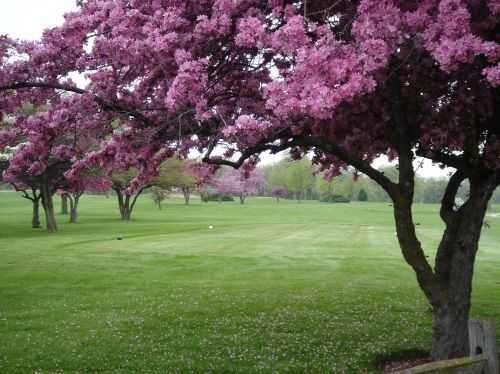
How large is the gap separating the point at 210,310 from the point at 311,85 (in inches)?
381

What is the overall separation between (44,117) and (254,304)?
28.0ft

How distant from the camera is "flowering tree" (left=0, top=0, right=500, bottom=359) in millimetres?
7383

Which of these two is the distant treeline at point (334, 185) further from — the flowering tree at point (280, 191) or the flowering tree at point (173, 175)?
the flowering tree at point (173, 175)

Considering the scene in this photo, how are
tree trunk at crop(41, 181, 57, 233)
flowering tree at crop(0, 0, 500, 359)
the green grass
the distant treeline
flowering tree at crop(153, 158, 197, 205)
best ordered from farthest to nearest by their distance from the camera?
the distant treeline < flowering tree at crop(153, 158, 197, 205) < tree trunk at crop(41, 181, 57, 233) < the green grass < flowering tree at crop(0, 0, 500, 359)

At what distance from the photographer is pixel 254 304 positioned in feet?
52.9

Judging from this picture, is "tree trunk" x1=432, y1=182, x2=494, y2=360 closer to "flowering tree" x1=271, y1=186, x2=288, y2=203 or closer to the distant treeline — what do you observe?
the distant treeline

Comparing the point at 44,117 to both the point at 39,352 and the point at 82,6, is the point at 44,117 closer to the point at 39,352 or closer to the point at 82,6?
the point at 82,6

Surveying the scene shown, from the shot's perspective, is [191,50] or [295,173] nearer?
[191,50]

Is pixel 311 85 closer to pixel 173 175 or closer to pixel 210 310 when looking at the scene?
pixel 210 310

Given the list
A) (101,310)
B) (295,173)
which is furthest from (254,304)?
(295,173)

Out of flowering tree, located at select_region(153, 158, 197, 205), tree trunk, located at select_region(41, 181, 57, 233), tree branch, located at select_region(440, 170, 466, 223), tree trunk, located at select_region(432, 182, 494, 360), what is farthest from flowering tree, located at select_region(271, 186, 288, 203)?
tree trunk, located at select_region(432, 182, 494, 360)

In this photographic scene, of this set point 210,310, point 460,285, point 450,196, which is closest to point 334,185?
point 210,310

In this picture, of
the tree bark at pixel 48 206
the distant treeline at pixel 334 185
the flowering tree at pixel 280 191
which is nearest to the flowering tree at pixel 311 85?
the tree bark at pixel 48 206

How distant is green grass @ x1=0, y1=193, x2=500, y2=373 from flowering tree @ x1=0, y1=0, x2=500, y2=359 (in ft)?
11.1
